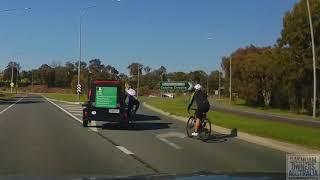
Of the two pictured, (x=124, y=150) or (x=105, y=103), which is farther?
(x=105, y=103)

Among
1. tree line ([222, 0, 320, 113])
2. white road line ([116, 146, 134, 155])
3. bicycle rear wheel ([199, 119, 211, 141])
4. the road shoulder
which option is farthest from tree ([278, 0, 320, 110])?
white road line ([116, 146, 134, 155])

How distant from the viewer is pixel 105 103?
27.5 metres

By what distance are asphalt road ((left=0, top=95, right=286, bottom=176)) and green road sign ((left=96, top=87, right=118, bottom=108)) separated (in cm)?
246

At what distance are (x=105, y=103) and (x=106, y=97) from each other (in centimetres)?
29

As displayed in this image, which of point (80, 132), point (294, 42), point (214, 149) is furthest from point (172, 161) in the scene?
point (294, 42)

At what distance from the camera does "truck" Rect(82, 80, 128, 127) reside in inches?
1065

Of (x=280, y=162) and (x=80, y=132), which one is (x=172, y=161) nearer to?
(x=280, y=162)

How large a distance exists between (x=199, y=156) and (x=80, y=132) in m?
8.65

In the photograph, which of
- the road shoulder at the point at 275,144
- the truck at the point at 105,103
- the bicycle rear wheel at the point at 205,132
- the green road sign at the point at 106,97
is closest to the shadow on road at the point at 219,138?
the bicycle rear wheel at the point at 205,132

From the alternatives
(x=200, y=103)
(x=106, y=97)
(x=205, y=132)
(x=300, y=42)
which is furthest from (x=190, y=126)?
(x=300, y=42)

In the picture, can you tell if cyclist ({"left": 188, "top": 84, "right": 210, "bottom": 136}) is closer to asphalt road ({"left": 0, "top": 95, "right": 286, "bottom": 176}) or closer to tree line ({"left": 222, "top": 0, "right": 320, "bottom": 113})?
asphalt road ({"left": 0, "top": 95, "right": 286, "bottom": 176})

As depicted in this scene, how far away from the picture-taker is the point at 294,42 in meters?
66.0

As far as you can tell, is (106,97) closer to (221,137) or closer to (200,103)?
(221,137)

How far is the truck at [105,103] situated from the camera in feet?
88.7
